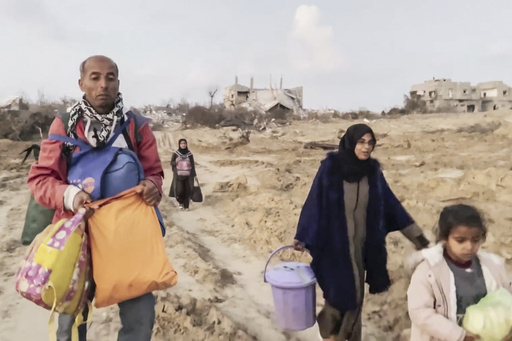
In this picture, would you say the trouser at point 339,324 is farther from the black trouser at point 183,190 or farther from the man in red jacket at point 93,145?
the black trouser at point 183,190

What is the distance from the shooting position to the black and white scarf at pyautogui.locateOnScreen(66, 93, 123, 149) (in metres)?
1.91

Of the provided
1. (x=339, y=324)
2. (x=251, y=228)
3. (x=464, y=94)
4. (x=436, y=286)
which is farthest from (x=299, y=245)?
(x=464, y=94)

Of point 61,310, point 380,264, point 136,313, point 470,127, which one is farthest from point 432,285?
point 470,127

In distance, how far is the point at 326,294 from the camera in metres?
2.80

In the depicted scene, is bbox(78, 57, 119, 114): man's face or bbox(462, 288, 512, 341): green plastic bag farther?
bbox(78, 57, 119, 114): man's face

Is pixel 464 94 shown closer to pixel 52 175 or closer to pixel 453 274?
pixel 453 274

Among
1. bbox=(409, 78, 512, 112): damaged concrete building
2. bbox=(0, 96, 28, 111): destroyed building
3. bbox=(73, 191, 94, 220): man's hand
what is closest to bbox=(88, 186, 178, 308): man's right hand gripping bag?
bbox=(73, 191, 94, 220): man's hand

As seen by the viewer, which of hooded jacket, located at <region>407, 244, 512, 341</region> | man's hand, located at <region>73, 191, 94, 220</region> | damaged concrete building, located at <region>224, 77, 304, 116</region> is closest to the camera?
man's hand, located at <region>73, 191, 94, 220</region>

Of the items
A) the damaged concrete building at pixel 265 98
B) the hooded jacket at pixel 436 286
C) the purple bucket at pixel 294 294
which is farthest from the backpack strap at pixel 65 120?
the damaged concrete building at pixel 265 98

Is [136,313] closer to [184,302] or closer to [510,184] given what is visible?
[184,302]

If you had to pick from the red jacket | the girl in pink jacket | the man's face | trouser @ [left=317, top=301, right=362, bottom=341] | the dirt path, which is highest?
the man's face

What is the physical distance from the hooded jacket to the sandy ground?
1.51m

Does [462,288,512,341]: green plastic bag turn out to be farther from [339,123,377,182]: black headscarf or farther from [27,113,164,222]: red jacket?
[27,113,164,222]: red jacket

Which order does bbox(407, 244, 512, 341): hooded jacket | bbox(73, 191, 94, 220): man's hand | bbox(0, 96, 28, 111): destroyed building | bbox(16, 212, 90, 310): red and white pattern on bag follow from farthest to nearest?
bbox(0, 96, 28, 111): destroyed building < bbox(407, 244, 512, 341): hooded jacket < bbox(73, 191, 94, 220): man's hand < bbox(16, 212, 90, 310): red and white pattern on bag
